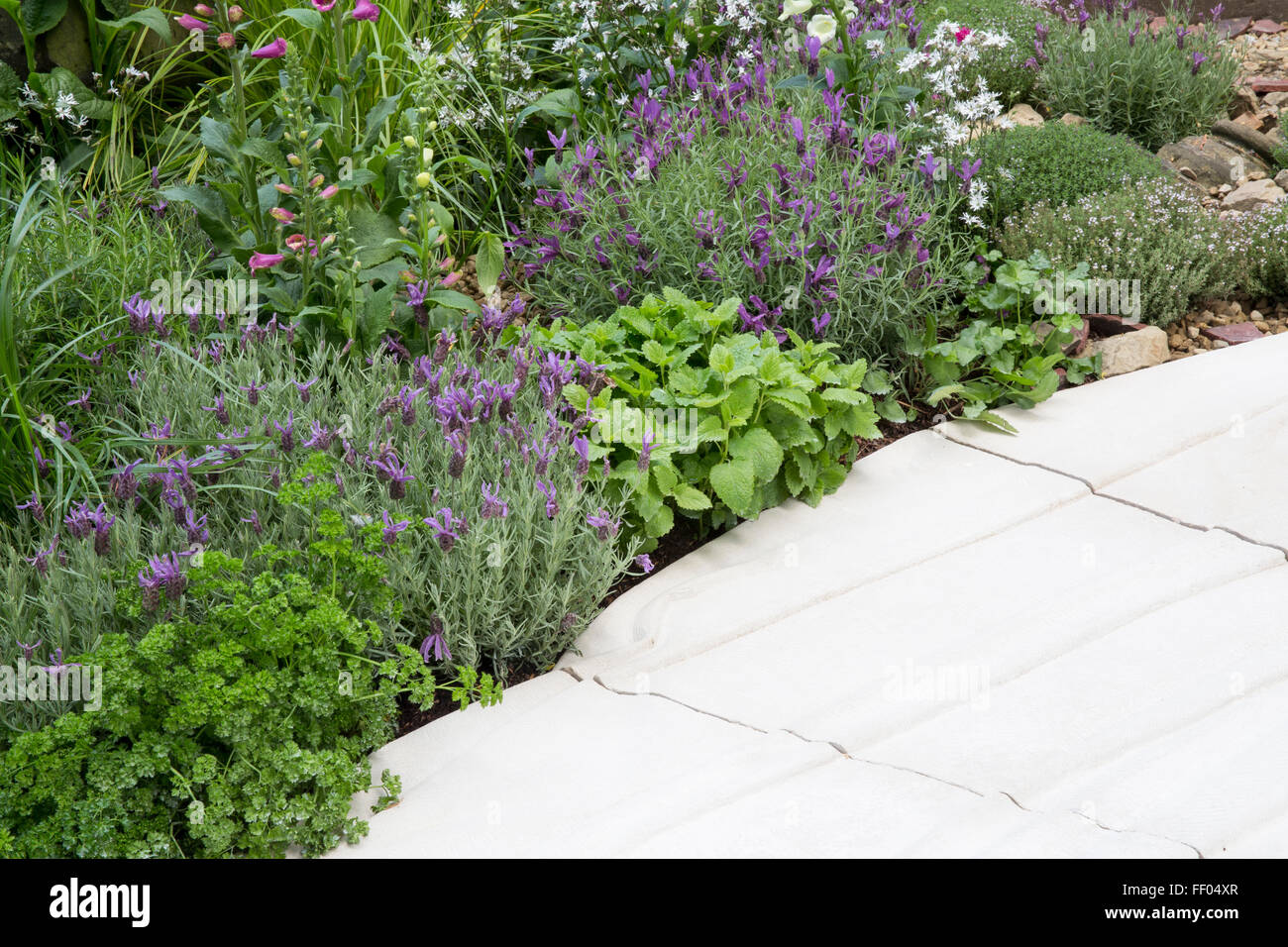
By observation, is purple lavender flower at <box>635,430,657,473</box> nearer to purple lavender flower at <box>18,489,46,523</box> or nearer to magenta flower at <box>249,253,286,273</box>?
magenta flower at <box>249,253,286,273</box>

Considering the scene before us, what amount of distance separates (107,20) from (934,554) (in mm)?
4204

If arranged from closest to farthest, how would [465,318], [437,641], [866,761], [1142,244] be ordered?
[866,761] → [437,641] → [465,318] → [1142,244]

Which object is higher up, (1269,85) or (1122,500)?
(1269,85)

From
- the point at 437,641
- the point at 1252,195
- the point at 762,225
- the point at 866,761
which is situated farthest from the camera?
the point at 1252,195

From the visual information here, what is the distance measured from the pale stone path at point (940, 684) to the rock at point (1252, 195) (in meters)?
1.98

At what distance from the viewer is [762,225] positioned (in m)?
4.32

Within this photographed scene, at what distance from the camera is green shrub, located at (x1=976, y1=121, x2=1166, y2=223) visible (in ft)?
17.6

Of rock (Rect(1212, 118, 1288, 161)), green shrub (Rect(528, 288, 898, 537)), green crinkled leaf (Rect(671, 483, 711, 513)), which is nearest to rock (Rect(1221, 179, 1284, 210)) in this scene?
rock (Rect(1212, 118, 1288, 161))

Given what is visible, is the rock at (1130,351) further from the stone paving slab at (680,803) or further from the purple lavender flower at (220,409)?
the purple lavender flower at (220,409)

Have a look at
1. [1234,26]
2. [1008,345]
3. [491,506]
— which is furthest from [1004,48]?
[491,506]

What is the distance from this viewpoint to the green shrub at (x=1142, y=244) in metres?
4.96

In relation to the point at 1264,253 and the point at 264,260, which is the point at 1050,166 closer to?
the point at 1264,253

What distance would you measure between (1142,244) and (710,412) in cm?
223

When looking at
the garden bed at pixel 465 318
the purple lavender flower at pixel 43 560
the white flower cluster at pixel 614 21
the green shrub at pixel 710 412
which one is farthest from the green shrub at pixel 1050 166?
the purple lavender flower at pixel 43 560
